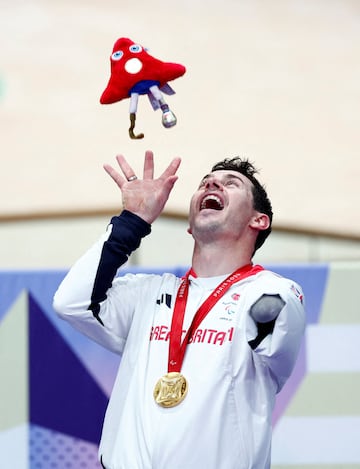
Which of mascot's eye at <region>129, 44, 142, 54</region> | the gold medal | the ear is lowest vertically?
the gold medal

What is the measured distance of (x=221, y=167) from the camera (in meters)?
2.86

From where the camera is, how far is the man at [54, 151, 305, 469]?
7.50 feet

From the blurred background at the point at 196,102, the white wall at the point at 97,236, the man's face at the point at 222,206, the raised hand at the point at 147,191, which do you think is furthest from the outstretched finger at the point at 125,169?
the blurred background at the point at 196,102

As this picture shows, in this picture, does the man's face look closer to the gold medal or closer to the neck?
the neck

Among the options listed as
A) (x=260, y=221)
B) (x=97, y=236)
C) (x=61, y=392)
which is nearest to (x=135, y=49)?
(x=260, y=221)

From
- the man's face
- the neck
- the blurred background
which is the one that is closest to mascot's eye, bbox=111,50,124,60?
the man's face

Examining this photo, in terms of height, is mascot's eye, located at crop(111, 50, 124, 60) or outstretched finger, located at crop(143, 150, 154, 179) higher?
mascot's eye, located at crop(111, 50, 124, 60)

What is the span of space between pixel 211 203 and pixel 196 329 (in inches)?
17.3

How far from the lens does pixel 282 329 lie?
2.25 meters

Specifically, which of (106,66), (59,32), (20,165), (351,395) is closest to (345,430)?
(351,395)

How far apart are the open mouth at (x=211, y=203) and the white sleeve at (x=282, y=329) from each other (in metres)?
0.35

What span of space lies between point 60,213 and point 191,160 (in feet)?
6.87

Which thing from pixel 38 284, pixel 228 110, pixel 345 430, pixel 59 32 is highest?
pixel 59 32

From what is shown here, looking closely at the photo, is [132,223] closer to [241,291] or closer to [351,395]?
[241,291]
